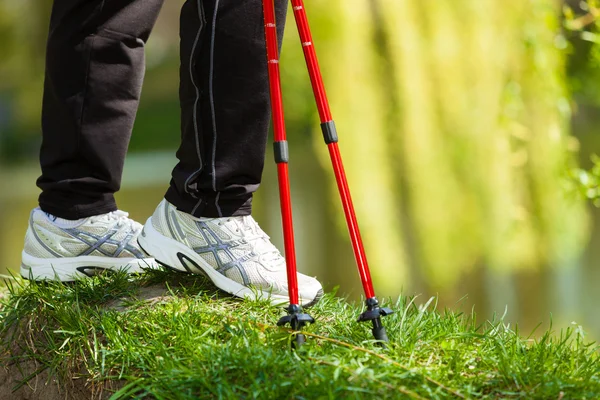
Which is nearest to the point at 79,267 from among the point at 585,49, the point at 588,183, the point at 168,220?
the point at 168,220

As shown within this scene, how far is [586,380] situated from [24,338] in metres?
1.31

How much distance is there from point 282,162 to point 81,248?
0.73 metres

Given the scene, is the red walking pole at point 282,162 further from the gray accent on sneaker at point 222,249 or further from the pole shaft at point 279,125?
the gray accent on sneaker at point 222,249

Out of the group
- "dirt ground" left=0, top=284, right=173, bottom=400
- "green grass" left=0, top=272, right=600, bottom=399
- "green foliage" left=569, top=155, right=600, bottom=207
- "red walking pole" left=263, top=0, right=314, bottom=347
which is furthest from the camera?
"green foliage" left=569, top=155, right=600, bottom=207

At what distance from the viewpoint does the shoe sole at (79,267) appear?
2.08 meters

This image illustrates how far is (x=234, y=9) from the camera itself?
1763 millimetres

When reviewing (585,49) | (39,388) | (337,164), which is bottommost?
(39,388)

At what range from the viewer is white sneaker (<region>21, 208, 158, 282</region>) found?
207cm

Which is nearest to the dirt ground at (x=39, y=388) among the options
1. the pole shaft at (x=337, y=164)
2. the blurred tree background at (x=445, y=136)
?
the pole shaft at (x=337, y=164)

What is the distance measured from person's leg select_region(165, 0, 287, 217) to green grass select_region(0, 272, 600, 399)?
12.0 inches

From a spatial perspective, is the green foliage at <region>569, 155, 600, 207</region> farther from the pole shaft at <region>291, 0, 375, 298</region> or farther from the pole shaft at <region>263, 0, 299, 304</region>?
the pole shaft at <region>263, 0, 299, 304</region>

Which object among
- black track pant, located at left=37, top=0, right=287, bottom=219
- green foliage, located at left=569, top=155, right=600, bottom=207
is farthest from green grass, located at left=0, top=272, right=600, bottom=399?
green foliage, located at left=569, top=155, right=600, bottom=207

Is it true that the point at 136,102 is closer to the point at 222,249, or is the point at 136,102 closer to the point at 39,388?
the point at 222,249

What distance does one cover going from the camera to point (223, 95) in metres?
1.80
